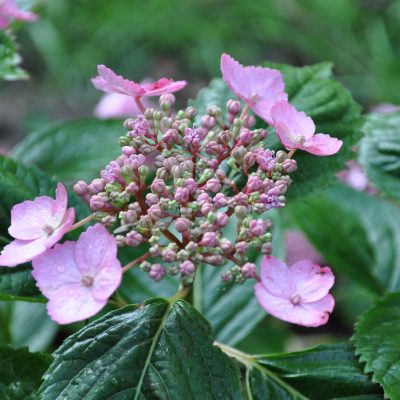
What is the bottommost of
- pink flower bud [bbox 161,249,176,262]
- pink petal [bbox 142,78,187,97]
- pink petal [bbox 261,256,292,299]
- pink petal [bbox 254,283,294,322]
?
pink petal [bbox 254,283,294,322]

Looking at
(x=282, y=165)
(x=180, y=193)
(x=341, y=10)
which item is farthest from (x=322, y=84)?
(x=341, y=10)

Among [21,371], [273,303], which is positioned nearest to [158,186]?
[273,303]

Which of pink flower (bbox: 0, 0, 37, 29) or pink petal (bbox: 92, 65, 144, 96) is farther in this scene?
pink flower (bbox: 0, 0, 37, 29)

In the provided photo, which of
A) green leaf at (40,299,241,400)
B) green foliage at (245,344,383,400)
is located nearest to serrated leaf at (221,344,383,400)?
green foliage at (245,344,383,400)

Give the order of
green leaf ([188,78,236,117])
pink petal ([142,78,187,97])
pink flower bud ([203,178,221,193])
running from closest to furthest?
1. pink flower bud ([203,178,221,193])
2. pink petal ([142,78,187,97])
3. green leaf ([188,78,236,117])

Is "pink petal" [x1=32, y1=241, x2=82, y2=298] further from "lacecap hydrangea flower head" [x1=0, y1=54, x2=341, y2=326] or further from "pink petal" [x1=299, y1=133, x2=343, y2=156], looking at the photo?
"pink petal" [x1=299, y1=133, x2=343, y2=156]

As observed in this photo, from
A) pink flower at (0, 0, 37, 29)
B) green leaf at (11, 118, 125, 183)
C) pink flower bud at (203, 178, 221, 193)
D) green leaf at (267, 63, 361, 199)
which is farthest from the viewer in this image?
green leaf at (11, 118, 125, 183)

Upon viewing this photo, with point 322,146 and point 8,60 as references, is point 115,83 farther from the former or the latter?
point 8,60
